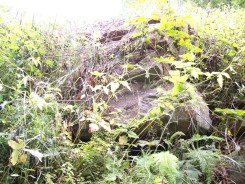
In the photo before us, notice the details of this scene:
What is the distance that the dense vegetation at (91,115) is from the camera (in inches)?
59.6

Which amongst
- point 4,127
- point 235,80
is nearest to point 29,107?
point 4,127

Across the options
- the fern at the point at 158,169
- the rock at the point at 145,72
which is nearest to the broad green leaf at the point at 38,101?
the fern at the point at 158,169

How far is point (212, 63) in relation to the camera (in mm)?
2725

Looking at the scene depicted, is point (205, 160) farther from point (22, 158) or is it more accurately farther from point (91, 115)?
point (22, 158)

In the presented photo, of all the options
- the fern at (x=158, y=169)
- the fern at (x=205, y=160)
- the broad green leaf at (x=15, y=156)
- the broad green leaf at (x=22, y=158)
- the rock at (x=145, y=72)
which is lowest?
the fern at (x=205, y=160)

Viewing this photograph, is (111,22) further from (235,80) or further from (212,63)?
(235,80)

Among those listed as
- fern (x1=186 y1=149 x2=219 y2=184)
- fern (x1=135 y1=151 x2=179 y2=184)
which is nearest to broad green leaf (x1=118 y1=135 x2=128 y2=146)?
fern (x1=135 y1=151 x2=179 y2=184)

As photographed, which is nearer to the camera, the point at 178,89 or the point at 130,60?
the point at 178,89

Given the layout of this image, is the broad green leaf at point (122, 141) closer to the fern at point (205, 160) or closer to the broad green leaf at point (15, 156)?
the fern at point (205, 160)

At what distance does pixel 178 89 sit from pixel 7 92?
1230mm

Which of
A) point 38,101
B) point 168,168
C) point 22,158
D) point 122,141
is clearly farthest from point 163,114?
point 22,158

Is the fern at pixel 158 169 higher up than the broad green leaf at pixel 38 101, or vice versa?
the broad green leaf at pixel 38 101

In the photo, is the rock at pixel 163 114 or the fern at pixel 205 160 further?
the rock at pixel 163 114

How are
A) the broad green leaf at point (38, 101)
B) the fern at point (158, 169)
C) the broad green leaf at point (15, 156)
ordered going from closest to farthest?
the broad green leaf at point (15, 156) → the broad green leaf at point (38, 101) → the fern at point (158, 169)
